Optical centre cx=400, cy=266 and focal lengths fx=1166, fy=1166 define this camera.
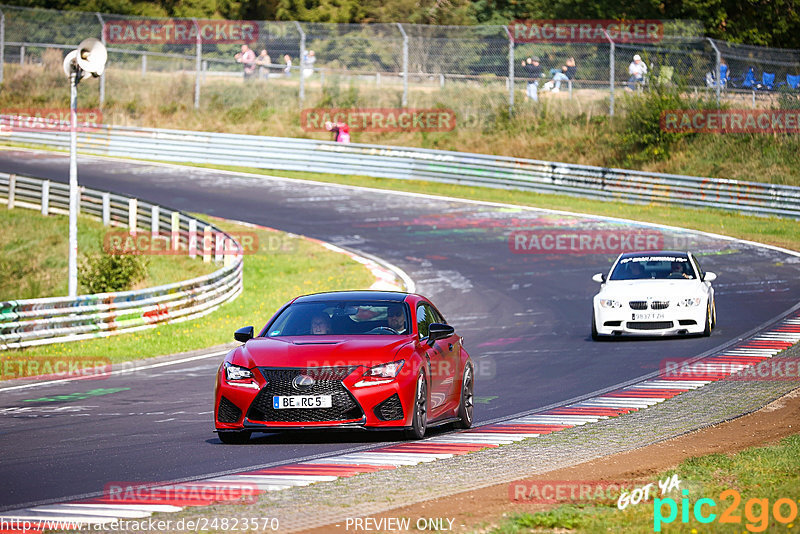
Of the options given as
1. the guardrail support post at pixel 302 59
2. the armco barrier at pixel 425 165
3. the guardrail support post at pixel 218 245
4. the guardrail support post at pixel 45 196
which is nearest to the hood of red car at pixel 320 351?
the guardrail support post at pixel 218 245

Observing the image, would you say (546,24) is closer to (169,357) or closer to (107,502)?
(169,357)

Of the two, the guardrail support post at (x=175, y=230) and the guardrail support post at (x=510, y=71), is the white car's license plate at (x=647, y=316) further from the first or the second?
the guardrail support post at (x=510, y=71)

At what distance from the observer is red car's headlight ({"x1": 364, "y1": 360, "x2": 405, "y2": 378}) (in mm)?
10281

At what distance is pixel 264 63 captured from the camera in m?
48.1

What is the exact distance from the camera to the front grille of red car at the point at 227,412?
10.4m

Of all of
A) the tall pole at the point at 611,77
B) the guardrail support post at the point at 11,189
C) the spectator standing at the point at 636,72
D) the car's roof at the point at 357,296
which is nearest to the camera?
the car's roof at the point at 357,296

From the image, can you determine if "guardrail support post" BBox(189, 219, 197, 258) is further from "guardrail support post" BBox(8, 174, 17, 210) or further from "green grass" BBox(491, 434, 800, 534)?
"green grass" BBox(491, 434, 800, 534)

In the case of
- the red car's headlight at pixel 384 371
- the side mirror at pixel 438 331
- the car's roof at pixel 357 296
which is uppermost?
the car's roof at pixel 357 296

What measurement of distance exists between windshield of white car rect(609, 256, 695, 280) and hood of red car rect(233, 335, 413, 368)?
10.5 metres

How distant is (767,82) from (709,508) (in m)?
33.3

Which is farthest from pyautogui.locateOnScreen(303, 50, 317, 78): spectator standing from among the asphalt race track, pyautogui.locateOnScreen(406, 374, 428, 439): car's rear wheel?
pyautogui.locateOnScreen(406, 374, 428, 439): car's rear wheel

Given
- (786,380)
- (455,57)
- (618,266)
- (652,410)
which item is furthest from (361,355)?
(455,57)

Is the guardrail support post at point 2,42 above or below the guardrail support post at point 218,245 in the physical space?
above

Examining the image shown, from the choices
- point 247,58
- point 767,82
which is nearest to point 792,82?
point 767,82
